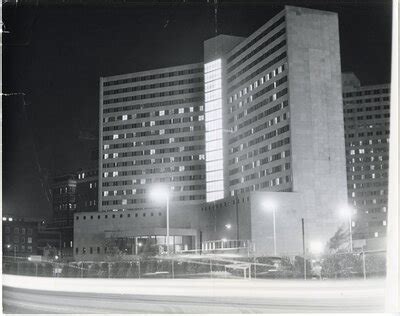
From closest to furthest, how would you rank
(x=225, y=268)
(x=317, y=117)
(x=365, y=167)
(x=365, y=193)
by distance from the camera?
(x=225, y=268)
(x=317, y=117)
(x=365, y=193)
(x=365, y=167)

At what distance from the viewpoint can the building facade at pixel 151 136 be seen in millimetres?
126438

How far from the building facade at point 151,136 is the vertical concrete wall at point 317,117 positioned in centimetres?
3798

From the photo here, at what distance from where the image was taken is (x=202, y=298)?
13.9 m

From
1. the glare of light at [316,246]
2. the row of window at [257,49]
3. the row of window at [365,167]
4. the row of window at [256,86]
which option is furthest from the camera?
the row of window at [365,167]

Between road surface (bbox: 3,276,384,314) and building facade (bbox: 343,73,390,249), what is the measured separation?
128909mm

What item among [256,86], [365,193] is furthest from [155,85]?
[365,193]

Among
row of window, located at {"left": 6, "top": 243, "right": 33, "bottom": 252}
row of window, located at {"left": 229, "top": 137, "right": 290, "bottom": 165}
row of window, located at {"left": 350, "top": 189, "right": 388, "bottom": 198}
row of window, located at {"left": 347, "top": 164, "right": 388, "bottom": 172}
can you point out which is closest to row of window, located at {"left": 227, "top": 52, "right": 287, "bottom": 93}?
row of window, located at {"left": 229, "top": 137, "right": 290, "bottom": 165}

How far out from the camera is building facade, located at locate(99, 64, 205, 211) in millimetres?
126438

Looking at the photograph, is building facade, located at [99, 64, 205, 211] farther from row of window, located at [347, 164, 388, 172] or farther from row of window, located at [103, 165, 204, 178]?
row of window, located at [347, 164, 388, 172]

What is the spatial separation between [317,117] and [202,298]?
80.9 meters

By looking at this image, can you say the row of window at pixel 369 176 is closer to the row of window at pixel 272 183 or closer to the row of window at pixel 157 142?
the row of window at pixel 157 142

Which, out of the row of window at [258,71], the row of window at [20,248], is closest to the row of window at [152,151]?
the row of window at [258,71]

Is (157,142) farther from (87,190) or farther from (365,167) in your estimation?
(365,167)

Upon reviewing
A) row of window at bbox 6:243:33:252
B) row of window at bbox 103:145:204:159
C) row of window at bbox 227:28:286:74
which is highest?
row of window at bbox 227:28:286:74
